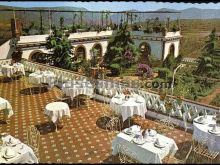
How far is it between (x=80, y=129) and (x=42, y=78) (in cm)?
456

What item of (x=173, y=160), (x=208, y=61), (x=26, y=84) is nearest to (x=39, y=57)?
(x=26, y=84)

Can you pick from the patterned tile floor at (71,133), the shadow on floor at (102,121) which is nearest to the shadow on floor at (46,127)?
the patterned tile floor at (71,133)

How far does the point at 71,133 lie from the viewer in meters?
7.79

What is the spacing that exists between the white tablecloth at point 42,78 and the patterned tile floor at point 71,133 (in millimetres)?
1083

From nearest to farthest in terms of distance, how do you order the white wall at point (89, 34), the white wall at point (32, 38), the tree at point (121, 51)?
the white wall at point (32, 38)
the tree at point (121, 51)
the white wall at point (89, 34)

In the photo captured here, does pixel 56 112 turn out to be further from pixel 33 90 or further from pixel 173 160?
pixel 33 90

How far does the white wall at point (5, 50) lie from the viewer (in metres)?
17.9

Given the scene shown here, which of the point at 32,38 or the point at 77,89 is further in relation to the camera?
the point at 32,38

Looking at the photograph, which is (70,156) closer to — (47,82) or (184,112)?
(184,112)

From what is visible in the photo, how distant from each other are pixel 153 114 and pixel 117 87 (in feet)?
6.62

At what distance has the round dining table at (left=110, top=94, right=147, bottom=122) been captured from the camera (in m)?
7.89

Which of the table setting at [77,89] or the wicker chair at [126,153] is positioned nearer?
the wicker chair at [126,153]

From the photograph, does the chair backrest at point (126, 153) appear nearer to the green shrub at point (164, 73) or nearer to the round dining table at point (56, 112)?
the round dining table at point (56, 112)

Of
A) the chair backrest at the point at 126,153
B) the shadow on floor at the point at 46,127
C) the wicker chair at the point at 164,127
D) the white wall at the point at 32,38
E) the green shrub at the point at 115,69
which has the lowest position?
the green shrub at the point at 115,69
